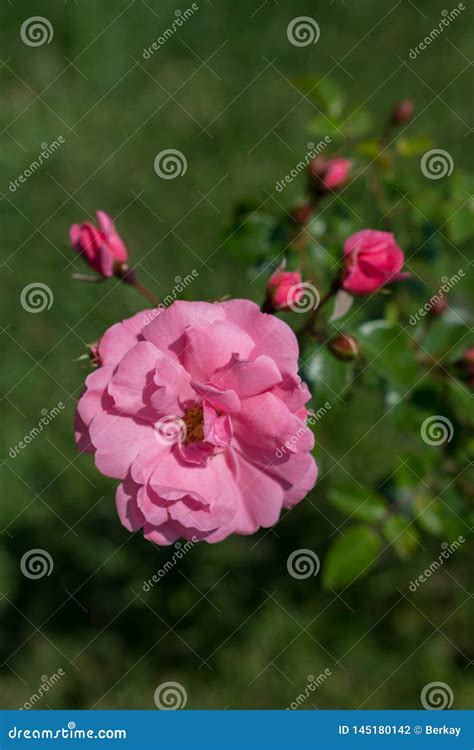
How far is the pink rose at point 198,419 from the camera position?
4.18 ft

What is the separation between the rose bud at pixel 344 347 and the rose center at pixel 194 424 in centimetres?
29

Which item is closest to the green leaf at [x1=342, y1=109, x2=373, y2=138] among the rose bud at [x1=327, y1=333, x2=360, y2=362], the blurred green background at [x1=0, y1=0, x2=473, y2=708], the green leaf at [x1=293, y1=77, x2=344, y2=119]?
the green leaf at [x1=293, y1=77, x2=344, y2=119]

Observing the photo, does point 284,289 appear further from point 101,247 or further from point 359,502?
point 359,502

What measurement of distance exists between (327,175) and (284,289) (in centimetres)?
40

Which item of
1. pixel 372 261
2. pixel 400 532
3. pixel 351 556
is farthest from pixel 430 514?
pixel 372 261

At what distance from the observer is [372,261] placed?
1.43m

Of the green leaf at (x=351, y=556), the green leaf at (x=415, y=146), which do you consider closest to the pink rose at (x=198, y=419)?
the green leaf at (x=351, y=556)

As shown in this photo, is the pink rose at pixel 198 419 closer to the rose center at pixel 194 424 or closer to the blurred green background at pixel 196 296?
the rose center at pixel 194 424

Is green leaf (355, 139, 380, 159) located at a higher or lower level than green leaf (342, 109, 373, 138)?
lower

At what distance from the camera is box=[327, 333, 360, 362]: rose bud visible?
4.88 feet

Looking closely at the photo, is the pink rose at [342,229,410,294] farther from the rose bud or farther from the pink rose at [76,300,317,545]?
the pink rose at [76,300,317,545]

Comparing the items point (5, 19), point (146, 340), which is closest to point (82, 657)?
point (146, 340)

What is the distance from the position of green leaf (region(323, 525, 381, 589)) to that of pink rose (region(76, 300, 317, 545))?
46 cm
